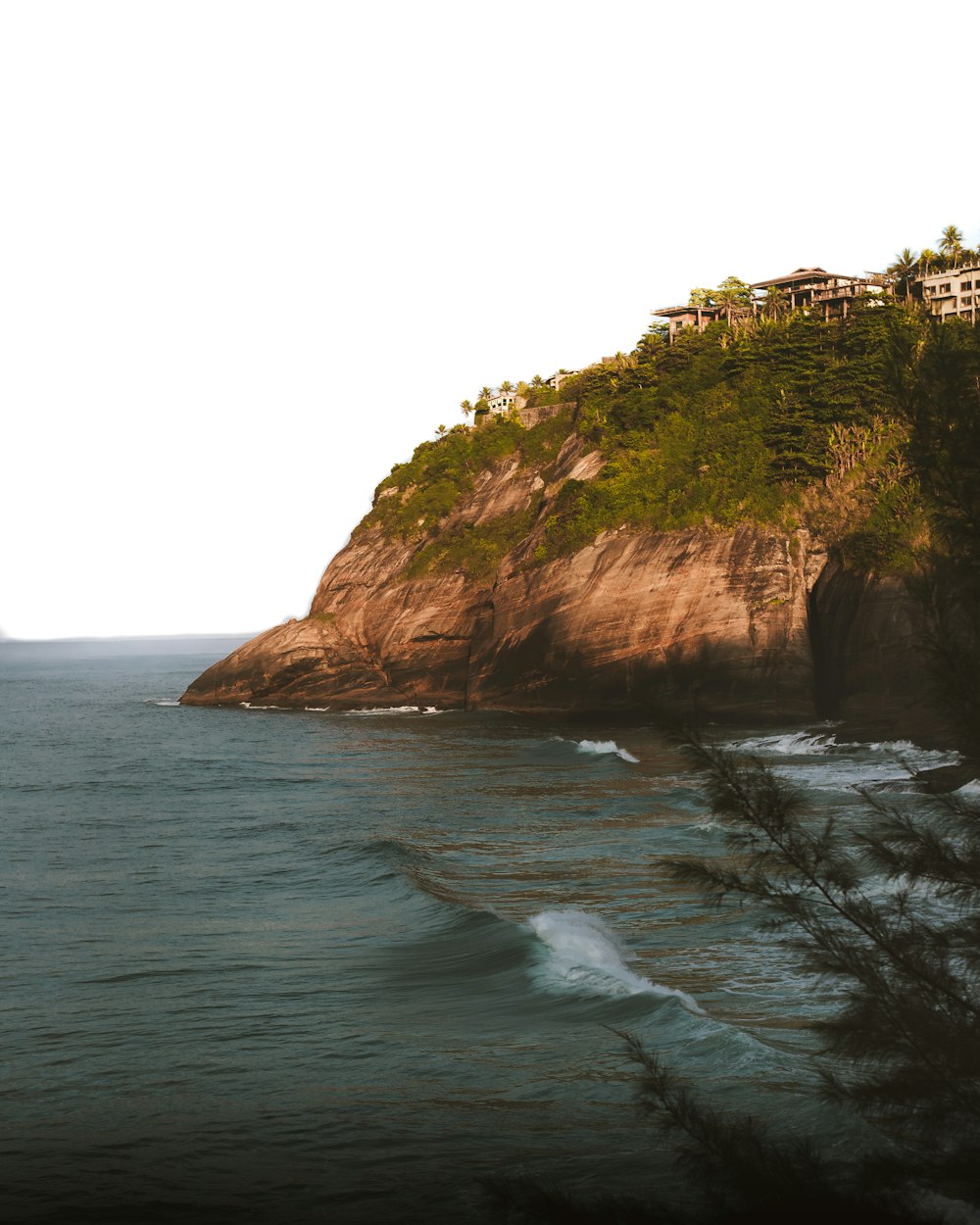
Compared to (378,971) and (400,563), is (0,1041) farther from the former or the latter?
(400,563)

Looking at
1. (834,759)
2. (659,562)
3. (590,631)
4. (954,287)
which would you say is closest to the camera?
(834,759)

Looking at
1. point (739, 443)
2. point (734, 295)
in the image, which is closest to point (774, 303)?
point (734, 295)

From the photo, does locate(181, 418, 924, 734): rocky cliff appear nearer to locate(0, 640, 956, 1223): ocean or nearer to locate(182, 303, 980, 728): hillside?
locate(182, 303, 980, 728): hillside

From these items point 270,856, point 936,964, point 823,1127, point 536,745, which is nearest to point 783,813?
point 936,964

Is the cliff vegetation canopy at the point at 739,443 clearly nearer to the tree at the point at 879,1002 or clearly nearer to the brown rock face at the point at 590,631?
the brown rock face at the point at 590,631

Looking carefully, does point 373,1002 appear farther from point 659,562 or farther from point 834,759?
point 659,562
